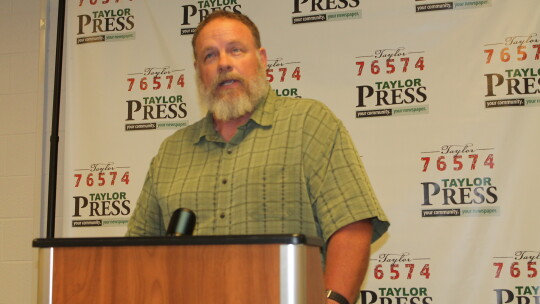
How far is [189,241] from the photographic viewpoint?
1.21 meters

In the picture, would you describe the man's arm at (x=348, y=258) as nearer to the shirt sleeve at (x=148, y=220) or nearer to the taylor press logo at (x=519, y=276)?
the shirt sleeve at (x=148, y=220)

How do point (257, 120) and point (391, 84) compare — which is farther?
point (391, 84)

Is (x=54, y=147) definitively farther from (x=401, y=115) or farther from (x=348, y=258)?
(x=348, y=258)

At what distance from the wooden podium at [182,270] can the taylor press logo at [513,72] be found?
1906 millimetres

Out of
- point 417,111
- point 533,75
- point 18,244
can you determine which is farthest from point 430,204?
point 18,244

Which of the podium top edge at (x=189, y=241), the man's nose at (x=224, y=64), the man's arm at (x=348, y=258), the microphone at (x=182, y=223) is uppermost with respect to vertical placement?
the man's nose at (x=224, y=64)

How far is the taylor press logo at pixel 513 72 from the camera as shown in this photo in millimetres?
2916

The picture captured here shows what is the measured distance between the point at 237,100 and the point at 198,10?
142 centimetres

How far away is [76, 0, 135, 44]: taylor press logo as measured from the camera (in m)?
3.42

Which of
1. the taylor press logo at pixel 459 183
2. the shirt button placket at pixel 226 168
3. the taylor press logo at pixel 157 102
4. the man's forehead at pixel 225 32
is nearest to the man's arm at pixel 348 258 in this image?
the shirt button placket at pixel 226 168

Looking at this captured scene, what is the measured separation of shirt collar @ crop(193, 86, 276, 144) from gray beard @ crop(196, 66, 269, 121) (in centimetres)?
2

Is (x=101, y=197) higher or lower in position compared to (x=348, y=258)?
higher

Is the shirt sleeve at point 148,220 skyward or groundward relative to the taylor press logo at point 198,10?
groundward

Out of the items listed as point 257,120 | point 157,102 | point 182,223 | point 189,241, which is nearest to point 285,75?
point 157,102
